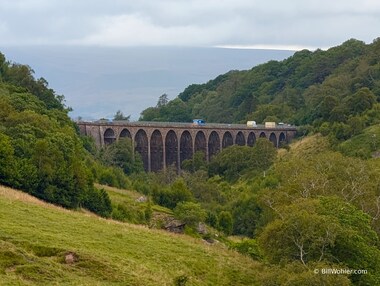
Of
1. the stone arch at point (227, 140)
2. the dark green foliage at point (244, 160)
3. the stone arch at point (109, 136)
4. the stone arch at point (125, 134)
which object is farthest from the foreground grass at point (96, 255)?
the stone arch at point (227, 140)

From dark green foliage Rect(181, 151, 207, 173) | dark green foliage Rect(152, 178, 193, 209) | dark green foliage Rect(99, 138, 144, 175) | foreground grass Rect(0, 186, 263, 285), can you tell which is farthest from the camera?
dark green foliage Rect(181, 151, 207, 173)

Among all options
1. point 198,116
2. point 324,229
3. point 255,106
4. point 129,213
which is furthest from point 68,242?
point 198,116

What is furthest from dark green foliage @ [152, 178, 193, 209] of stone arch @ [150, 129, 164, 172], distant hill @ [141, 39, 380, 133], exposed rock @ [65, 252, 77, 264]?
stone arch @ [150, 129, 164, 172]

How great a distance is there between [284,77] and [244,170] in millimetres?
81393

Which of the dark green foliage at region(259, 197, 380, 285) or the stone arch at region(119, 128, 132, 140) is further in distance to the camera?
the stone arch at region(119, 128, 132, 140)

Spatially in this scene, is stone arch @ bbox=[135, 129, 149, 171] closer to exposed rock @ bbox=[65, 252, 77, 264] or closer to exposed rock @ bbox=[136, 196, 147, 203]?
exposed rock @ bbox=[136, 196, 147, 203]

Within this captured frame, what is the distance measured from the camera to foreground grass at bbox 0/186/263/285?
957 inches

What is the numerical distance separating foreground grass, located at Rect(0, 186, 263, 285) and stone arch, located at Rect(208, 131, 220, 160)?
8371 centimetres

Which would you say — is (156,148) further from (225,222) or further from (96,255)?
(96,255)

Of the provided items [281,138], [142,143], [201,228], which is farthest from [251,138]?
[201,228]

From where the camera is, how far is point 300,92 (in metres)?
154

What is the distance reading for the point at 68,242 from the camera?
28188 mm

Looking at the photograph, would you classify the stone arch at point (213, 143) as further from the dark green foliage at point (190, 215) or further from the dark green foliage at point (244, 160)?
the dark green foliage at point (190, 215)

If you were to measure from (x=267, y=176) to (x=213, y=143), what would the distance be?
41.1 meters
